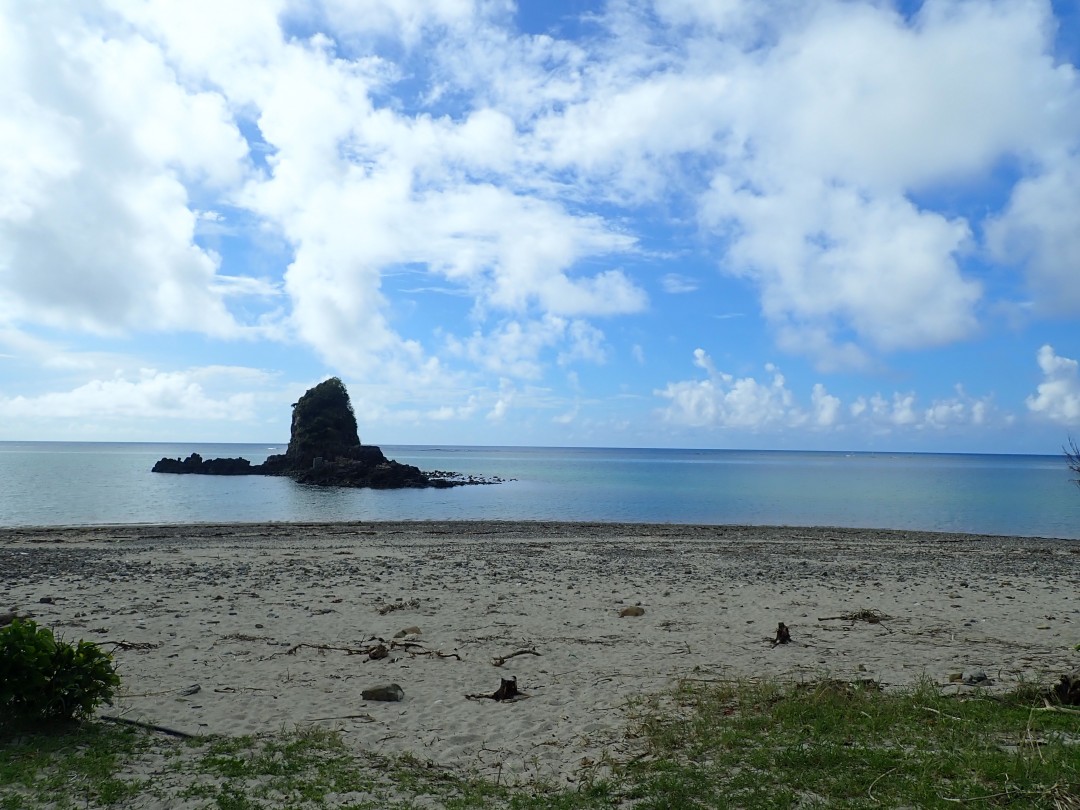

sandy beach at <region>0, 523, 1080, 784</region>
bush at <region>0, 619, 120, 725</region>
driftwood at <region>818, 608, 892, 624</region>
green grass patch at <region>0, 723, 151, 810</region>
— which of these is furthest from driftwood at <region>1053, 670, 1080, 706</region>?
bush at <region>0, 619, 120, 725</region>

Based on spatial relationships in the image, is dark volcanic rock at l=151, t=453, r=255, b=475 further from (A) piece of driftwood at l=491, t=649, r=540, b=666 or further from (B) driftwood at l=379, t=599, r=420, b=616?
(A) piece of driftwood at l=491, t=649, r=540, b=666

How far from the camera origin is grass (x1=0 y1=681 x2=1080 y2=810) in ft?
21.3

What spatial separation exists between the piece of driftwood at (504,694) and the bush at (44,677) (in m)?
4.47

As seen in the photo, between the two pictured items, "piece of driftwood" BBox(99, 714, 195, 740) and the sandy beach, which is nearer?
"piece of driftwood" BBox(99, 714, 195, 740)

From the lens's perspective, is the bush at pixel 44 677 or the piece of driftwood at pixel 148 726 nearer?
the bush at pixel 44 677

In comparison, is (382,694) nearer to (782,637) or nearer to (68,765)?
(68,765)

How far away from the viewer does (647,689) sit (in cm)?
1045

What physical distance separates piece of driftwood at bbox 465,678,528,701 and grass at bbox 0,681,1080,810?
196 centimetres

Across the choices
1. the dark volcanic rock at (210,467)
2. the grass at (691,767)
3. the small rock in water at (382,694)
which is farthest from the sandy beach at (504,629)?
the dark volcanic rock at (210,467)

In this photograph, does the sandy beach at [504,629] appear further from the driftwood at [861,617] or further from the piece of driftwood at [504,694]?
the piece of driftwood at [504,694]

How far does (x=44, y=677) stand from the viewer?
8016mm

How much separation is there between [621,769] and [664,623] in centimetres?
807

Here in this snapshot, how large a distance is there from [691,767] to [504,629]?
7.65 metres

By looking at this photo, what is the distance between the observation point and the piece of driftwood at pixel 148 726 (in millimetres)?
8320
